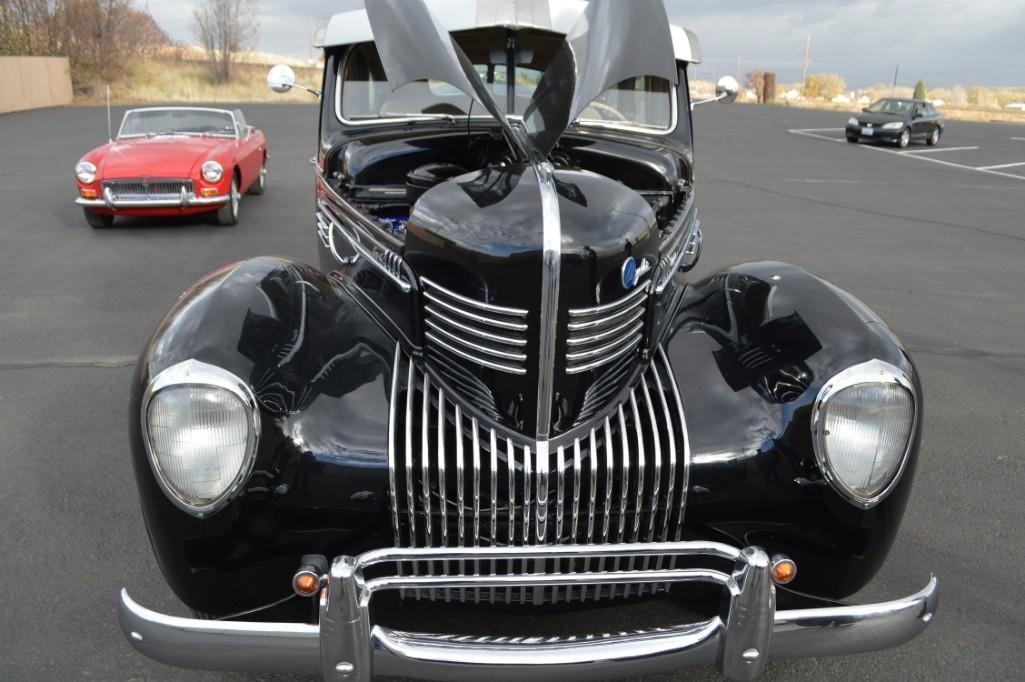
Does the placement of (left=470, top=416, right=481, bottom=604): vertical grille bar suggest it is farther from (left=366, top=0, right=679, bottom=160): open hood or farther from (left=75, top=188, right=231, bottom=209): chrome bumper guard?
(left=75, top=188, right=231, bottom=209): chrome bumper guard

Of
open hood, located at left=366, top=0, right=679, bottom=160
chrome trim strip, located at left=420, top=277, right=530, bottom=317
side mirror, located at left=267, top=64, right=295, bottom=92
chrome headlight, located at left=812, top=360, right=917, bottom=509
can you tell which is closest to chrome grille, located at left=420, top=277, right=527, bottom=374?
chrome trim strip, located at left=420, top=277, right=530, bottom=317

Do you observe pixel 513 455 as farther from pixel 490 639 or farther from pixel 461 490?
pixel 490 639

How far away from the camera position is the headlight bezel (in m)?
8.12

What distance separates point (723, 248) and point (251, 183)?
5808 mm

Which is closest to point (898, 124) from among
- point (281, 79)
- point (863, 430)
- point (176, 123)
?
point (176, 123)

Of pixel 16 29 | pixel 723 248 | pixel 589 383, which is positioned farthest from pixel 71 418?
pixel 16 29

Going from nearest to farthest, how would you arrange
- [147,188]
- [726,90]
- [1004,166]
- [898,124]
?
1. [726,90]
2. [147,188]
3. [1004,166]
4. [898,124]

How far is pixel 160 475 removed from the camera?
1.92 m

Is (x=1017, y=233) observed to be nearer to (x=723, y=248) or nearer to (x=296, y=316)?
(x=723, y=248)

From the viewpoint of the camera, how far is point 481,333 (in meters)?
2.13

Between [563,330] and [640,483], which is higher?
[563,330]

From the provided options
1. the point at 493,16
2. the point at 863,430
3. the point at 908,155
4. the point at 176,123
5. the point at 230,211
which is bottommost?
the point at 230,211

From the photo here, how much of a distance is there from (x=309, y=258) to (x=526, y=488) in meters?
5.73

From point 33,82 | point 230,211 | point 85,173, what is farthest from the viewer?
point 33,82
